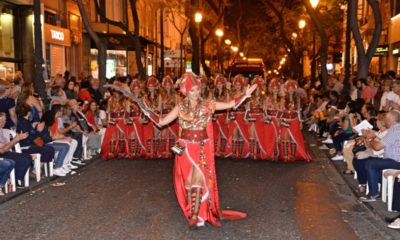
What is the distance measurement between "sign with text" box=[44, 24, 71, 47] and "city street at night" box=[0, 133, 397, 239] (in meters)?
12.8

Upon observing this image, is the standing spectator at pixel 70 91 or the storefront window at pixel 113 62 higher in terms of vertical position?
the storefront window at pixel 113 62

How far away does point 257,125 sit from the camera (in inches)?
505

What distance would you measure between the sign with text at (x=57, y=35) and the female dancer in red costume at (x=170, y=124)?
1096 cm

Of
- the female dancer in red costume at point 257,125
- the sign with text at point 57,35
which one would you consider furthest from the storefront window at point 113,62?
the female dancer in red costume at point 257,125

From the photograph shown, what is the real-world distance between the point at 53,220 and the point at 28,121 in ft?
9.66

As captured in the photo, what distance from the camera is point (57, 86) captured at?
13.3m

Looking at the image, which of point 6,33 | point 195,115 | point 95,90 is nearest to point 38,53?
point 95,90

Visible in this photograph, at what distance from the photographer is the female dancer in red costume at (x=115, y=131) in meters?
13.0

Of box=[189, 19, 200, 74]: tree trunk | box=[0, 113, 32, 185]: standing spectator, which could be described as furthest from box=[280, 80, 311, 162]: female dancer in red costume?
box=[189, 19, 200, 74]: tree trunk

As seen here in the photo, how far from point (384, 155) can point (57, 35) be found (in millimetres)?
18609

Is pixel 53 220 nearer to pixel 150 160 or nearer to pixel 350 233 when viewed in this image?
pixel 350 233

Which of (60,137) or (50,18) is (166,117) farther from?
(50,18)

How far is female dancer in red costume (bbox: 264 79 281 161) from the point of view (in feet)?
41.2

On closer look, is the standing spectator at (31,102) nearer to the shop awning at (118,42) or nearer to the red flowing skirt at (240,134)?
the red flowing skirt at (240,134)
